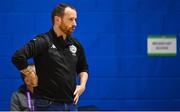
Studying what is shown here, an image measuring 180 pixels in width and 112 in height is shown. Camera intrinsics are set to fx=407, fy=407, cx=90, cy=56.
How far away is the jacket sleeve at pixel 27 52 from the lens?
265 centimetres

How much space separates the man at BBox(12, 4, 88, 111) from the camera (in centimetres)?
270

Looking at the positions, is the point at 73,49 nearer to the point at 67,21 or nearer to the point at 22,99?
the point at 67,21

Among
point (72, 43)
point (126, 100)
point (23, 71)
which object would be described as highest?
point (72, 43)

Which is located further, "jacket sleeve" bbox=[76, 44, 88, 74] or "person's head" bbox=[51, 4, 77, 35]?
"jacket sleeve" bbox=[76, 44, 88, 74]

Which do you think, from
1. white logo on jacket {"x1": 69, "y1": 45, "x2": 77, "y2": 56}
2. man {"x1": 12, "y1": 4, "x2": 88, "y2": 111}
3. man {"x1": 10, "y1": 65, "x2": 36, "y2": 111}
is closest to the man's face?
man {"x1": 12, "y1": 4, "x2": 88, "y2": 111}

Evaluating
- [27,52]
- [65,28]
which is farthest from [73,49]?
[27,52]

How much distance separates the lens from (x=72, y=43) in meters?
2.86

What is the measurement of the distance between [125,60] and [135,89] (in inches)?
12.9

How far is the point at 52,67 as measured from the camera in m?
2.71

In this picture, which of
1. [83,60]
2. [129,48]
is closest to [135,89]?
Answer: [129,48]

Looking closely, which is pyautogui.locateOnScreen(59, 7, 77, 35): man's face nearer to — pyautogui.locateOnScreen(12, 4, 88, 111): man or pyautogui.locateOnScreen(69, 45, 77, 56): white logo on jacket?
pyautogui.locateOnScreen(12, 4, 88, 111): man

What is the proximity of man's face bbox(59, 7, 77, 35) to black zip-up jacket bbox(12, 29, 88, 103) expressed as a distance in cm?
10

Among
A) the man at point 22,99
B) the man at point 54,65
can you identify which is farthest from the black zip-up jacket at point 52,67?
the man at point 22,99

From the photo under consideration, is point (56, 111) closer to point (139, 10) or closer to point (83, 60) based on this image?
point (83, 60)
